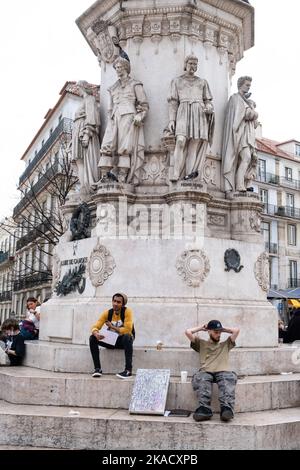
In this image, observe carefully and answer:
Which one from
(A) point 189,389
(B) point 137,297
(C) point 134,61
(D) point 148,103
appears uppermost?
(C) point 134,61

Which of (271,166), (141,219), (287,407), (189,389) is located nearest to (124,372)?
(189,389)

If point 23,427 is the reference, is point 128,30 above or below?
above

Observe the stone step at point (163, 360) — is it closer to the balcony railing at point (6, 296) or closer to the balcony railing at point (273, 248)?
the balcony railing at point (273, 248)

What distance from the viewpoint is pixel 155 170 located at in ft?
28.1

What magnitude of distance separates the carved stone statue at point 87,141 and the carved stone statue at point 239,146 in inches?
89.1

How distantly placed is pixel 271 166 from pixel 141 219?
1639 inches

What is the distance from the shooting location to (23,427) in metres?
5.62

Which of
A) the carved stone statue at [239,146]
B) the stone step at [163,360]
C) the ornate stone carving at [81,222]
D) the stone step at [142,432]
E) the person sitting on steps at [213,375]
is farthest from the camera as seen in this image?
the carved stone statue at [239,146]

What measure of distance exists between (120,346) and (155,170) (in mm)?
3143

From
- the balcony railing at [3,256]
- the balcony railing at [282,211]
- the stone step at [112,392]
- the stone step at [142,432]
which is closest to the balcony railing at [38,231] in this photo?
the stone step at [112,392]

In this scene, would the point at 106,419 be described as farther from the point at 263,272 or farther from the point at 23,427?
the point at 263,272

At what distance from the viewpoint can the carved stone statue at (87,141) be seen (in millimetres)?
9023

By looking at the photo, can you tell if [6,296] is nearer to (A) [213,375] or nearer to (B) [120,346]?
(B) [120,346]
